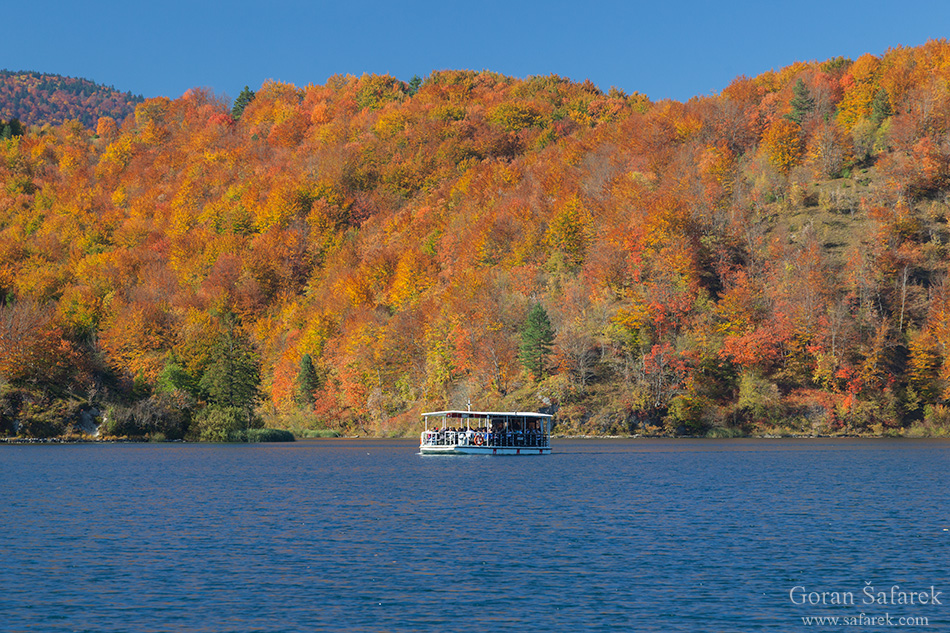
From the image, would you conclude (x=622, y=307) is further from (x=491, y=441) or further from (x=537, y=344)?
(x=491, y=441)

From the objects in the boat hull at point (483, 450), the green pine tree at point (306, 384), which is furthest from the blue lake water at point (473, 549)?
the green pine tree at point (306, 384)

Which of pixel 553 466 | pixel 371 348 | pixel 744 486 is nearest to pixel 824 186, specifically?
pixel 371 348

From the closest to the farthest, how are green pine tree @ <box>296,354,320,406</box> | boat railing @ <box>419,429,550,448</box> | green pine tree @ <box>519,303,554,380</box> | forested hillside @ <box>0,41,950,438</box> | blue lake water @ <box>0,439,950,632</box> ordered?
1. blue lake water @ <box>0,439,950,632</box>
2. boat railing @ <box>419,429,550,448</box>
3. forested hillside @ <box>0,41,950,438</box>
4. green pine tree @ <box>519,303,554,380</box>
5. green pine tree @ <box>296,354,320,406</box>

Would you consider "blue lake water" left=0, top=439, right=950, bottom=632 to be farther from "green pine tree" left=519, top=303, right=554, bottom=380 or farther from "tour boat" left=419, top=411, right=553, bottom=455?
"green pine tree" left=519, top=303, right=554, bottom=380

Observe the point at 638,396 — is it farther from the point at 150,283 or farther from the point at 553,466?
the point at 150,283

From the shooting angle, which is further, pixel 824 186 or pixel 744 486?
pixel 824 186

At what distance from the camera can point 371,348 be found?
155000 millimetres

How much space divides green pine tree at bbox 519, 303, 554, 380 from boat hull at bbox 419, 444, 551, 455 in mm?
28236

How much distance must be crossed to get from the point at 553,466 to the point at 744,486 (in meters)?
23.8

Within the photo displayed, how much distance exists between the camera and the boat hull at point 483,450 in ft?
327

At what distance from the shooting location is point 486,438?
102m

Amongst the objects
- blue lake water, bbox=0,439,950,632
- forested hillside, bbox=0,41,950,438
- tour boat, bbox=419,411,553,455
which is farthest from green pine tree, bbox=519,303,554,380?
blue lake water, bbox=0,439,950,632

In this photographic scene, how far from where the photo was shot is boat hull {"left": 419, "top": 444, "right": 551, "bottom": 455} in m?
99.6

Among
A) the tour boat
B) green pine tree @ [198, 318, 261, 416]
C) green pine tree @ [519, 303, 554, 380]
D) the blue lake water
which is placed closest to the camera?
the blue lake water
